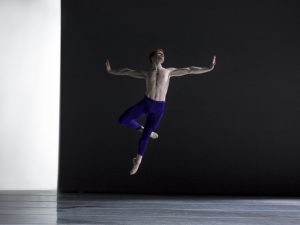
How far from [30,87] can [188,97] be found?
180cm

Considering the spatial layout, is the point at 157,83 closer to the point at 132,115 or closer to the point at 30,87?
the point at 132,115

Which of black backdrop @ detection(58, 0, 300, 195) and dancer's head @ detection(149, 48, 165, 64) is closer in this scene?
dancer's head @ detection(149, 48, 165, 64)

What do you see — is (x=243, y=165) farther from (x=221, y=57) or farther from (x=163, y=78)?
(x=163, y=78)

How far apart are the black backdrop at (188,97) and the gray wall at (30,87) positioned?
141mm

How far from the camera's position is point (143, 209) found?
462cm

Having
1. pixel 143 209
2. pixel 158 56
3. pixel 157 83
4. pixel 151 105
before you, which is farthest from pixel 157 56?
pixel 143 209

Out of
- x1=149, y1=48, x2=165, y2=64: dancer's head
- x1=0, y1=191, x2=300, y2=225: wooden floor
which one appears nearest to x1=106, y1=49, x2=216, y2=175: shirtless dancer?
x1=149, y1=48, x2=165, y2=64: dancer's head

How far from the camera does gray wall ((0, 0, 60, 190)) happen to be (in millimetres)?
6406

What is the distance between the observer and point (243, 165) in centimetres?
655

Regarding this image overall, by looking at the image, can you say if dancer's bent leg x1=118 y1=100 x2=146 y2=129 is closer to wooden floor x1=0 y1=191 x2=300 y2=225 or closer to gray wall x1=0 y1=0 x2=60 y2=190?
wooden floor x1=0 y1=191 x2=300 y2=225

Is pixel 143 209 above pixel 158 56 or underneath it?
underneath

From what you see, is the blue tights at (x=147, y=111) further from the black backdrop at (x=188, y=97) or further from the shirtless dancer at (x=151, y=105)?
the black backdrop at (x=188, y=97)

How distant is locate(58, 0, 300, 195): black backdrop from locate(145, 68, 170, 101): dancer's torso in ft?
3.30

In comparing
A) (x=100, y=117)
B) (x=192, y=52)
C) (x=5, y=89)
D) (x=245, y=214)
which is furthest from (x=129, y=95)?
(x=245, y=214)
